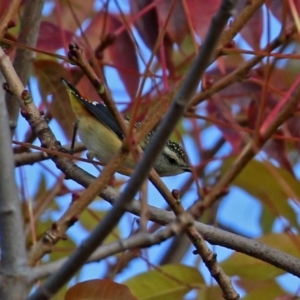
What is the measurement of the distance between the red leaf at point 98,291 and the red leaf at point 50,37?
0.83 m

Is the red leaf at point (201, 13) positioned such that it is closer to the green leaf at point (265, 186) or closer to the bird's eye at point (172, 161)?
the green leaf at point (265, 186)

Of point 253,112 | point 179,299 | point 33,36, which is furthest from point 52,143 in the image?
point 253,112

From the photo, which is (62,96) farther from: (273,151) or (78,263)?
(78,263)

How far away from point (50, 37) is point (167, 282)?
736 mm

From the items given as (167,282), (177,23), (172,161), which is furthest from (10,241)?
(172,161)

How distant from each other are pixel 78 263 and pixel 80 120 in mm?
1339

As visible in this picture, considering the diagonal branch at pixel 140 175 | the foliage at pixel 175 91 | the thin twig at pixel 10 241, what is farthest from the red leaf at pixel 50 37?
the diagonal branch at pixel 140 175

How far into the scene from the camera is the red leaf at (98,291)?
4.12 ft

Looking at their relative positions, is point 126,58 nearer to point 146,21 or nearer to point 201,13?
point 146,21

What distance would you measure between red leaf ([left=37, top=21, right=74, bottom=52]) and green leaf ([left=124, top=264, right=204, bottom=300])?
2.17 feet

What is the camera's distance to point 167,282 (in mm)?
1719

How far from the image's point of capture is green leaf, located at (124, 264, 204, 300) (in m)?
1.70

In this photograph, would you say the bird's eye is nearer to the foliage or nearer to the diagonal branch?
the foliage

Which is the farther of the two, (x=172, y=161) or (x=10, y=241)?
(x=172, y=161)
